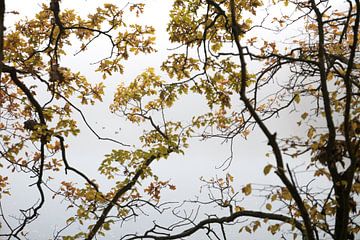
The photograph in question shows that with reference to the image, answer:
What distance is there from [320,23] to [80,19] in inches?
137

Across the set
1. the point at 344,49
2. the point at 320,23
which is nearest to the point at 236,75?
the point at 344,49

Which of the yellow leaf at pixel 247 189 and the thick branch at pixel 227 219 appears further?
the thick branch at pixel 227 219

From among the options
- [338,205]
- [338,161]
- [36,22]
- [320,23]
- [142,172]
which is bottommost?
[338,205]

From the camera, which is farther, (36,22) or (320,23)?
(36,22)

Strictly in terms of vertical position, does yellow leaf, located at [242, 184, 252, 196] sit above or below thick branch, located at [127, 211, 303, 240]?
below

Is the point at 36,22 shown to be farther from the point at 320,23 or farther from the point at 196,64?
the point at 320,23

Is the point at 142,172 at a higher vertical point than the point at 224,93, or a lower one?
lower

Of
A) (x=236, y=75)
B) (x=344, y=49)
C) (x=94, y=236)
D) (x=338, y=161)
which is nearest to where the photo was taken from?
(x=338, y=161)

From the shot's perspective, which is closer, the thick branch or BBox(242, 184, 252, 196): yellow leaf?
BBox(242, 184, 252, 196): yellow leaf

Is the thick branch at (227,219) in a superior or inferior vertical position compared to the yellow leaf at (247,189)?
superior

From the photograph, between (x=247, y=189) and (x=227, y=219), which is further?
(x=227, y=219)

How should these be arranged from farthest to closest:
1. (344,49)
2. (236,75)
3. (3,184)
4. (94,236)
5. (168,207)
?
(3,184)
(94,236)
(168,207)
(236,75)
(344,49)

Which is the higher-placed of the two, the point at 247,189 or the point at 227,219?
the point at 227,219

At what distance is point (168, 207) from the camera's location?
15.2 ft
